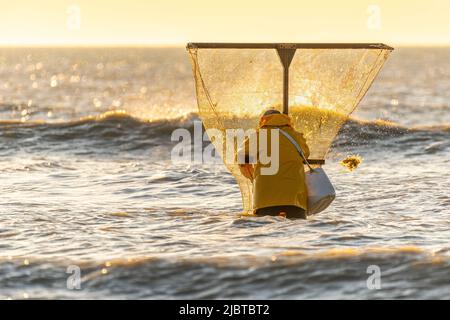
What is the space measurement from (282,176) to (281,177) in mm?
19

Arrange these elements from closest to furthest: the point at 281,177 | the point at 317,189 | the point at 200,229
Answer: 1. the point at 281,177
2. the point at 317,189
3. the point at 200,229

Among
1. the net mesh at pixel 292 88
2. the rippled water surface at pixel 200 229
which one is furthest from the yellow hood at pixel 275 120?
the rippled water surface at pixel 200 229

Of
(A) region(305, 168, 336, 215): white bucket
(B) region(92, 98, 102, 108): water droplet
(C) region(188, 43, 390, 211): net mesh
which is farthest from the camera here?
(B) region(92, 98, 102, 108): water droplet

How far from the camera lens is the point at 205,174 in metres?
19.3

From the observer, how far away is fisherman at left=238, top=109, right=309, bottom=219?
11953 mm

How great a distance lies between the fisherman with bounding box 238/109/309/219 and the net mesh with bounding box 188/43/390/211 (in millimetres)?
877

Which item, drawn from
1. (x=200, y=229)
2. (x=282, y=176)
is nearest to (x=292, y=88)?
(x=282, y=176)

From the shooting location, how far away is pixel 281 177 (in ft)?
39.1

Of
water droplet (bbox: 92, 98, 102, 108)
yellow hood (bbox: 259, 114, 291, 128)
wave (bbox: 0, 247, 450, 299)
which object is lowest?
water droplet (bbox: 92, 98, 102, 108)

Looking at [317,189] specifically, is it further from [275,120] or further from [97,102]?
[97,102]

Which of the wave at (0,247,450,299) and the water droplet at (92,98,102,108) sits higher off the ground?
the wave at (0,247,450,299)

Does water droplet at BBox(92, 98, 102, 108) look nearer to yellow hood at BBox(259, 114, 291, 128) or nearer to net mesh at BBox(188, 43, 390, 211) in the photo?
net mesh at BBox(188, 43, 390, 211)

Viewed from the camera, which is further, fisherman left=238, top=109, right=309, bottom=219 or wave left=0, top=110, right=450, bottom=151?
wave left=0, top=110, right=450, bottom=151

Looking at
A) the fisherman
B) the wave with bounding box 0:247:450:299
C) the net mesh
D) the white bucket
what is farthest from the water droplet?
the wave with bounding box 0:247:450:299
